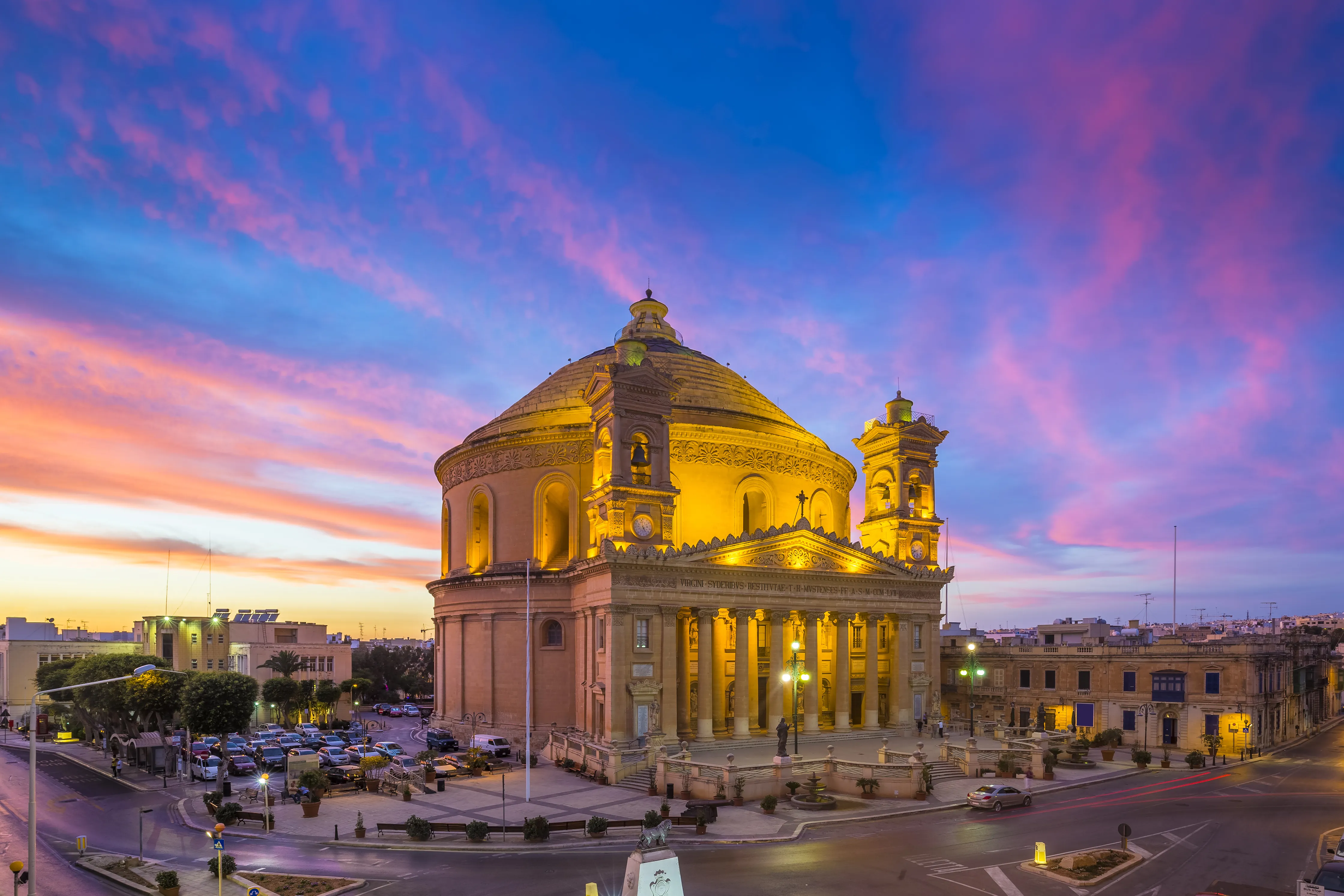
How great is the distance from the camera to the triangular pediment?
159 ft

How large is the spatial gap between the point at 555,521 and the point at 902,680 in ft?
83.0

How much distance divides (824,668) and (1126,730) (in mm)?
24024

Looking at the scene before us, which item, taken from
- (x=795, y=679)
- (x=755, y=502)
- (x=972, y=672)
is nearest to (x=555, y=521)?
(x=755, y=502)

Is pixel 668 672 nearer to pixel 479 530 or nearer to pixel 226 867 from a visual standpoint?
pixel 479 530

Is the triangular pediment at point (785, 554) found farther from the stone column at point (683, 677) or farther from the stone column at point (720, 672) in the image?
the stone column at point (720, 672)

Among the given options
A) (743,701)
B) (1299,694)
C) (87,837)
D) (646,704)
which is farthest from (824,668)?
(1299,694)

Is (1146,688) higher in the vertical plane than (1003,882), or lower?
lower

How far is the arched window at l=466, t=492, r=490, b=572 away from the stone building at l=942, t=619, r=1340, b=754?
37.1 meters

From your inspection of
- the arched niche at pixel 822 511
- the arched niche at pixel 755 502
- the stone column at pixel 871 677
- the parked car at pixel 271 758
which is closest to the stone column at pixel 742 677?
the stone column at pixel 871 677

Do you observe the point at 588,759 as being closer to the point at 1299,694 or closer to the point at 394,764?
the point at 394,764

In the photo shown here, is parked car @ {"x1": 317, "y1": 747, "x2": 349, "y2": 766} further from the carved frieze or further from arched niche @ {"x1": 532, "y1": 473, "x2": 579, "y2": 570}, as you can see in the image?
the carved frieze

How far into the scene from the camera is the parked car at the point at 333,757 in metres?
50.9

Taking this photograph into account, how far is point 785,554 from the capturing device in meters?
52.2

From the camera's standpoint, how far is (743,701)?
163 ft
